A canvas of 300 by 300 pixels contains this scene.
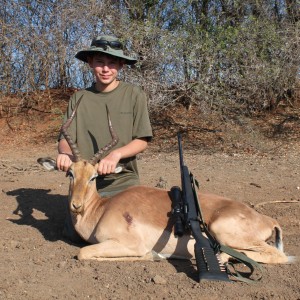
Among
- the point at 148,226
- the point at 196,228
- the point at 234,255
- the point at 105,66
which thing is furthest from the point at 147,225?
the point at 105,66

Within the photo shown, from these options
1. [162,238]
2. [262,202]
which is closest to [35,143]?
[262,202]

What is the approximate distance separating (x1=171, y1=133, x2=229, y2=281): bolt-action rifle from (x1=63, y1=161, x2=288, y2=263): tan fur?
0.62 feet

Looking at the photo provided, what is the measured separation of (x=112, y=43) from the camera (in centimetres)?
645

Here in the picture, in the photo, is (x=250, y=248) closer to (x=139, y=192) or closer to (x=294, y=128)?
(x=139, y=192)

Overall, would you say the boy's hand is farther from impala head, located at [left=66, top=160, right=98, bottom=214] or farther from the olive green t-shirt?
the olive green t-shirt

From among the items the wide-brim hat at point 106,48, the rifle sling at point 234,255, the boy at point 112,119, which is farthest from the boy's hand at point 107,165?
the wide-brim hat at point 106,48

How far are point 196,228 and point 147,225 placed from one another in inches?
29.8

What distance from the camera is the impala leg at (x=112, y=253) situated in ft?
17.5

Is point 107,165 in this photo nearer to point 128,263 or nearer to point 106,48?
point 128,263

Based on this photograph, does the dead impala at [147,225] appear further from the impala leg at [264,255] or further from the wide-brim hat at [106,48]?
the wide-brim hat at [106,48]

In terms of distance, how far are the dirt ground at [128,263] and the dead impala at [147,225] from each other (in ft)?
0.68

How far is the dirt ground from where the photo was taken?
14.5 feet

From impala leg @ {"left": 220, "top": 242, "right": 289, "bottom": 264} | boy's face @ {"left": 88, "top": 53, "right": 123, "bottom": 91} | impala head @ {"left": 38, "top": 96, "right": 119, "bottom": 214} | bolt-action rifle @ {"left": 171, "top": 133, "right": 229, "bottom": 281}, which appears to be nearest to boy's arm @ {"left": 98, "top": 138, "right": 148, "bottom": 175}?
impala head @ {"left": 38, "top": 96, "right": 119, "bottom": 214}

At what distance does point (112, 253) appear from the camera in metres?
5.40
